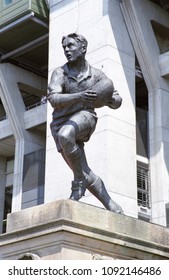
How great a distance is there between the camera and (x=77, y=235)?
27.7 feet

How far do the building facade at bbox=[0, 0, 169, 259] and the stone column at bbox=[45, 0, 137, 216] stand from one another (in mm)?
45

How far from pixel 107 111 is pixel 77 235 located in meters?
19.6

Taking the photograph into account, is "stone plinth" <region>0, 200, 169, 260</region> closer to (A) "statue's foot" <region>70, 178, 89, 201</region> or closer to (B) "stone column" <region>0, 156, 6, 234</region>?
(A) "statue's foot" <region>70, 178, 89, 201</region>

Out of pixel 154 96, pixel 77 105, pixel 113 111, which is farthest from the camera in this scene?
pixel 154 96

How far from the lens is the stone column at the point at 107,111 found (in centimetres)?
2719

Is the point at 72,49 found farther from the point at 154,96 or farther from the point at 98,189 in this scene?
the point at 154,96

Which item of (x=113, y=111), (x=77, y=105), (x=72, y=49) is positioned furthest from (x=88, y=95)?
(x=113, y=111)

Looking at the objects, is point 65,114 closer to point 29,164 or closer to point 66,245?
point 66,245

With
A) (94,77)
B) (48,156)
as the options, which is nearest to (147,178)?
(48,156)

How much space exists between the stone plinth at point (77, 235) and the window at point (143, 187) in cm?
1984

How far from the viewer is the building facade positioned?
2775cm

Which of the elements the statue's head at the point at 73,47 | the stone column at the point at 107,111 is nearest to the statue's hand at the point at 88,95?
the statue's head at the point at 73,47

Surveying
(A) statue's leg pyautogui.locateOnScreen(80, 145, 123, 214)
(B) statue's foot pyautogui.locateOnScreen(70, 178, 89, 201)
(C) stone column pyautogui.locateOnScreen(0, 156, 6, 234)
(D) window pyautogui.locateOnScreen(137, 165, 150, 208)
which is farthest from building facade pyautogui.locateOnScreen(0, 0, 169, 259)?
(B) statue's foot pyautogui.locateOnScreen(70, 178, 89, 201)

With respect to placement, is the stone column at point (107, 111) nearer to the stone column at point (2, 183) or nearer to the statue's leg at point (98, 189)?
the stone column at point (2, 183)
